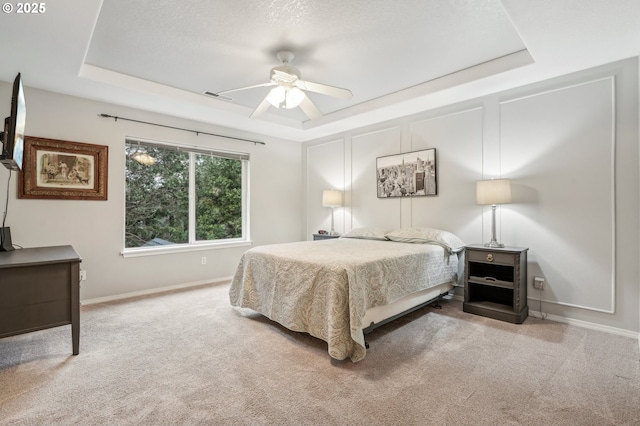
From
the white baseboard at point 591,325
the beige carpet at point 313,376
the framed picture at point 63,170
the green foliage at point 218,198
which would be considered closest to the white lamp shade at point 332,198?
the green foliage at point 218,198

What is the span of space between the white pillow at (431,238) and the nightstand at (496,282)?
0.25 metres

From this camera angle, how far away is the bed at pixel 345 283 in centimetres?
227

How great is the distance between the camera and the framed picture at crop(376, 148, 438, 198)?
407 centimetres

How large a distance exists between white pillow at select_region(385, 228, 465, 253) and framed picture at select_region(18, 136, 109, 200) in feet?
12.2

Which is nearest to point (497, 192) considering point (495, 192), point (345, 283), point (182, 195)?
point (495, 192)

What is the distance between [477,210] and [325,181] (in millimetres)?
2661

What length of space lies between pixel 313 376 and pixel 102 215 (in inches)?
132

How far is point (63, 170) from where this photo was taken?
353 cm

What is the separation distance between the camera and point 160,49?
2844mm

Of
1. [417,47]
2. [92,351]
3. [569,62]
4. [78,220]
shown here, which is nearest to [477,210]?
[569,62]

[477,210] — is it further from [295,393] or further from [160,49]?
[160,49]

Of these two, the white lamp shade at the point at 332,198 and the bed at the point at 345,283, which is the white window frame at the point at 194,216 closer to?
the white lamp shade at the point at 332,198

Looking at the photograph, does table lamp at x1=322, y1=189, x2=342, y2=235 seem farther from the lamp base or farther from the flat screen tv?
the flat screen tv

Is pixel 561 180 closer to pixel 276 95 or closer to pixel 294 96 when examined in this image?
pixel 294 96
